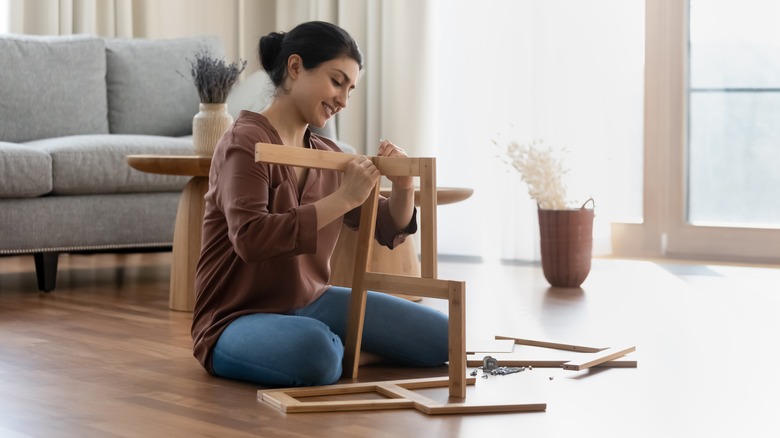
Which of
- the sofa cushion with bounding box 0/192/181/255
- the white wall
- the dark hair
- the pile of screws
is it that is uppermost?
the white wall

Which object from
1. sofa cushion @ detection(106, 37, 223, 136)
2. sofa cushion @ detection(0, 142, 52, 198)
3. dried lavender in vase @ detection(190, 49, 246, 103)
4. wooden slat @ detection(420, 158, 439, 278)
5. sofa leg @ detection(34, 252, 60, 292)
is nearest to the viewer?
wooden slat @ detection(420, 158, 439, 278)

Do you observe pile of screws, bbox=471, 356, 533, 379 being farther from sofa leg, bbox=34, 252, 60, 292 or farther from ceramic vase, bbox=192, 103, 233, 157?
sofa leg, bbox=34, 252, 60, 292

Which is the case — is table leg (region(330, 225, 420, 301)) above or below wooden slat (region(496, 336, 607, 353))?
above

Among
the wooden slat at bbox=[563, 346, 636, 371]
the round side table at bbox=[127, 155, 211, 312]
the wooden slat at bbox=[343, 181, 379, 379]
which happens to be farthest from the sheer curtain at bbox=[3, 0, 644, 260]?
the wooden slat at bbox=[343, 181, 379, 379]

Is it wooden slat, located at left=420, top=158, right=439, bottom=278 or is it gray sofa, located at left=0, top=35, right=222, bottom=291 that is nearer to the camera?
wooden slat, located at left=420, top=158, right=439, bottom=278

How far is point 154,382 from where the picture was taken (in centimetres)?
202

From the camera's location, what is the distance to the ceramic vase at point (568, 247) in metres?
Answer: 3.56

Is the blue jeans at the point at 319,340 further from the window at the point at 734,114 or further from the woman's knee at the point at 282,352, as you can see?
the window at the point at 734,114

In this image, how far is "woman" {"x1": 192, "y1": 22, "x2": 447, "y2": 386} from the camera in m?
1.90

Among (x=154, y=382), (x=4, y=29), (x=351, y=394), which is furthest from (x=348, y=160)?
(x=4, y=29)

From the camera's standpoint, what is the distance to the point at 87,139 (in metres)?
3.64

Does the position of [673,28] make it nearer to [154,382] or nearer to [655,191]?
[655,191]

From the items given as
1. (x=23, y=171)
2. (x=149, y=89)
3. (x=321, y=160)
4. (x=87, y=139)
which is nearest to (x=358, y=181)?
(x=321, y=160)

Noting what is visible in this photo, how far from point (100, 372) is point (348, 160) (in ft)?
2.27
